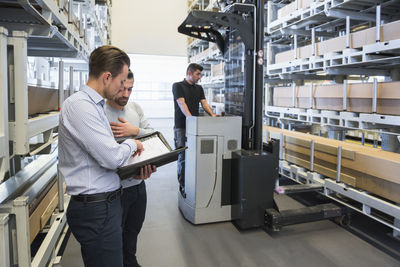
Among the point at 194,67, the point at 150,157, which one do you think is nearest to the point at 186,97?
the point at 194,67

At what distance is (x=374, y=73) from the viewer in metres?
4.82

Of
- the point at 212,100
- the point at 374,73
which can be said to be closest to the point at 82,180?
the point at 374,73

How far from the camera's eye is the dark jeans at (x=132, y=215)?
246 centimetres

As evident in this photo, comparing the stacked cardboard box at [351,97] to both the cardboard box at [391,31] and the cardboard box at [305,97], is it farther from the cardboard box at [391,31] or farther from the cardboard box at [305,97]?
the cardboard box at [391,31]

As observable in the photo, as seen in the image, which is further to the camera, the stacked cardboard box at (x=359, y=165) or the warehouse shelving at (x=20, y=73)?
the stacked cardboard box at (x=359, y=165)

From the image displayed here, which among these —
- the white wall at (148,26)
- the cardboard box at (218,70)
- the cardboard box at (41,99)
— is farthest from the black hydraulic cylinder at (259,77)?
the white wall at (148,26)

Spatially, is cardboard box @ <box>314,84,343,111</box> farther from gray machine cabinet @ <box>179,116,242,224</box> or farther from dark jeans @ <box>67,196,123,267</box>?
dark jeans @ <box>67,196,123,267</box>

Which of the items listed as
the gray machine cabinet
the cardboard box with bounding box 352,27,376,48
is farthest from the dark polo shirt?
the cardboard box with bounding box 352,27,376,48

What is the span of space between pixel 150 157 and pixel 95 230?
1.74 feet

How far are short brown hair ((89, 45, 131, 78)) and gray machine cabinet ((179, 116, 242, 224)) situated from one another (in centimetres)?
240

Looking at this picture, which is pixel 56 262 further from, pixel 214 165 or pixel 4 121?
pixel 214 165

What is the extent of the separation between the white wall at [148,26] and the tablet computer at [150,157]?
46.2 feet

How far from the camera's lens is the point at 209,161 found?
13.8ft

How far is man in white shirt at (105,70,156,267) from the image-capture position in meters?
2.41
